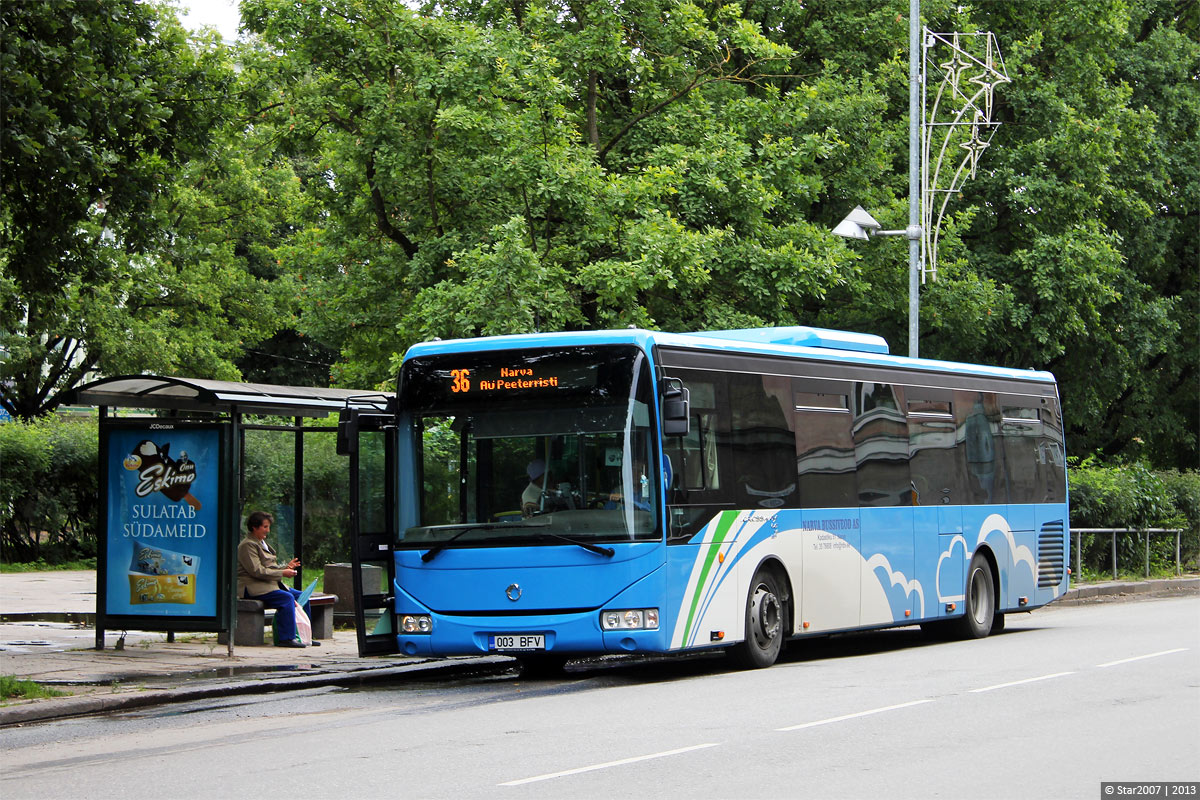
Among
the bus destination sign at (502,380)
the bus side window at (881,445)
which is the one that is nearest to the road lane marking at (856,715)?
the bus destination sign at (502,380)

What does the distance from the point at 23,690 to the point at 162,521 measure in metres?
3.49

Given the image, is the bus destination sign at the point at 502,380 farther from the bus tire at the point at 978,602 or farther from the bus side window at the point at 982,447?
the bus tire at the point at 978,602

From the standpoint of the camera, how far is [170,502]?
15.7 m

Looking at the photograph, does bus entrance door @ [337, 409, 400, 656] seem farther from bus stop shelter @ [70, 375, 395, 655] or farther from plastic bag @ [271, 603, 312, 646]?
plastic bag @ [271, 603, 312, 646]

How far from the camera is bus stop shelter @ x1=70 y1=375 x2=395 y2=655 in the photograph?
607 inches

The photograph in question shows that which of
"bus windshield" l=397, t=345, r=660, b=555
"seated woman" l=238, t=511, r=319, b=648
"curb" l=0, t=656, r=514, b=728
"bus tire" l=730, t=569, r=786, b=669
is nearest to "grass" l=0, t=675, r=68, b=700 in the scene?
"curb" l=0, t=656, r=514, b=728

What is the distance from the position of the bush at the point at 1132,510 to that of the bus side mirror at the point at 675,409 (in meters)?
18.8

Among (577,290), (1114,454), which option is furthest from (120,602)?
(1114,454)

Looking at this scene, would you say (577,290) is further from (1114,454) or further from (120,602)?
(1114,454)

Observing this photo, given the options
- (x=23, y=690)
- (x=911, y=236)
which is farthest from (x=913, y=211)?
(x=23, y=690)

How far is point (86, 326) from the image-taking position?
4100 centimetres

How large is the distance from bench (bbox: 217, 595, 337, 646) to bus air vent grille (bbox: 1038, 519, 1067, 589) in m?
9.18

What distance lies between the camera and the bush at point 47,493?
31344 mm

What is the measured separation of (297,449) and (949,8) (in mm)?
18201
